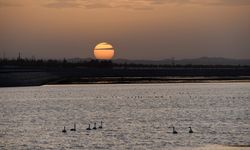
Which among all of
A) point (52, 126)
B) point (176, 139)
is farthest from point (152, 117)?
point (176, 139)

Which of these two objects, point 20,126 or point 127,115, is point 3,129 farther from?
point 127,115

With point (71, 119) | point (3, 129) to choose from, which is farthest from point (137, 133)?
point (71, 119)

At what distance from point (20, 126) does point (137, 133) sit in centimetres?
1649

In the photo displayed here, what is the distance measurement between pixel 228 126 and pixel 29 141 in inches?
871

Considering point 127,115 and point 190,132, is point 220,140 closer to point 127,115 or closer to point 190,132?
point 190,132

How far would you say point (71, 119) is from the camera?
87188 millimetres

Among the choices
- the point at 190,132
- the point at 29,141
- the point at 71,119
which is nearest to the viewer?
the point at 29,141

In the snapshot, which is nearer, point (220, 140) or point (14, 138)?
point (220, 140)

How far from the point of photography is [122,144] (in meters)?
56.8

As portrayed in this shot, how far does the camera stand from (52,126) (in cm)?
7612

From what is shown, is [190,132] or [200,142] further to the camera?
[190,132]

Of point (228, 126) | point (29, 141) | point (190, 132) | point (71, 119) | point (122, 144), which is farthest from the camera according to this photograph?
point (71, 119)


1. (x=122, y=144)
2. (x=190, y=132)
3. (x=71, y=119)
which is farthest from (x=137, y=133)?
(x=71, y=119)

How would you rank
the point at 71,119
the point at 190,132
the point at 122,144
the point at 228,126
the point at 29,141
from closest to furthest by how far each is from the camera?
the point at 122,144 → the point at 29,141 → the point at 190,132 → the point at 228,126 → the point at 71,119
